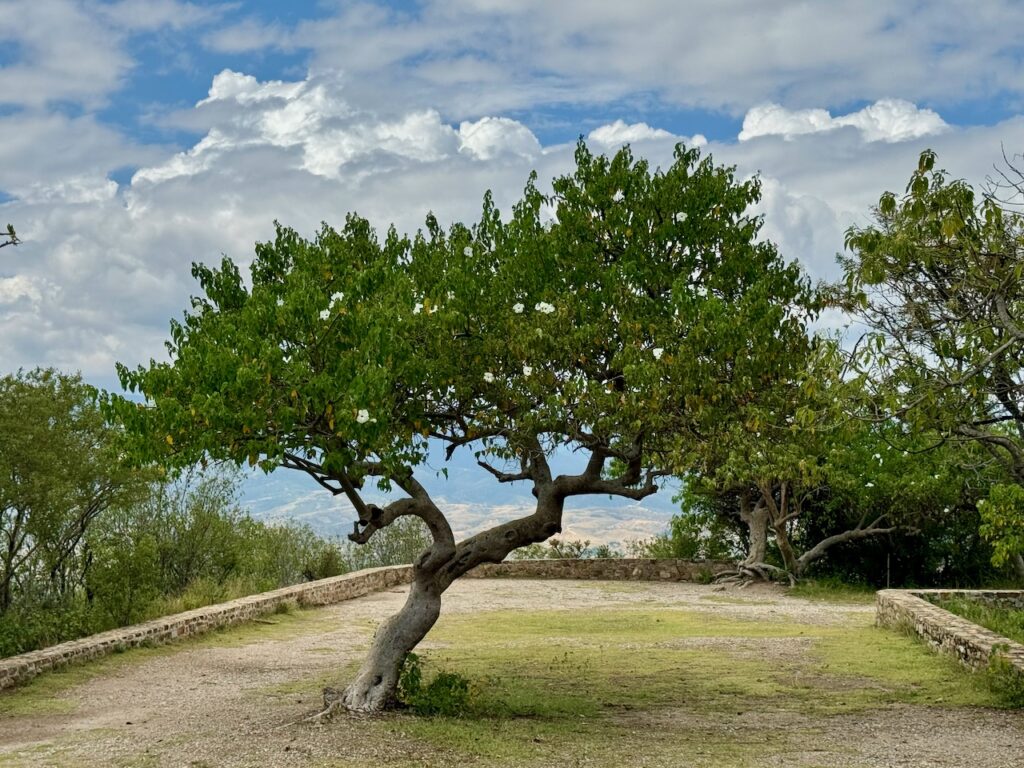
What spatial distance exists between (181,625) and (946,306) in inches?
523

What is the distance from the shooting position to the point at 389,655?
1066 centimetres

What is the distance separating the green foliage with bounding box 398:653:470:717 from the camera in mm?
10539

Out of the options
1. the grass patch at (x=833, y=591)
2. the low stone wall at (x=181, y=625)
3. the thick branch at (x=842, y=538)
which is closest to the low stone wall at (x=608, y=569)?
the thick branch at (x=842, y=538)

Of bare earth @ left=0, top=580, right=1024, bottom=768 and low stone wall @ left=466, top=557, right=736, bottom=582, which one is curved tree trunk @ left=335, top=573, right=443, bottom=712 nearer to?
bare earth @ left=0, top=580, right=1024, bottom=768

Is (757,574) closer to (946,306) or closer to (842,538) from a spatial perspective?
(842,538)

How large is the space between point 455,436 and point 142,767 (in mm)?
4562

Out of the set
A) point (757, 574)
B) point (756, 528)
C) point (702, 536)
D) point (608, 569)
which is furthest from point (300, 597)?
point (702, 536)

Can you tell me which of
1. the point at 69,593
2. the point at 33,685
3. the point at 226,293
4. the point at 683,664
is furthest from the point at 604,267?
the point at 69,593

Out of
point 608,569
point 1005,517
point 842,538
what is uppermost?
point 1005,517

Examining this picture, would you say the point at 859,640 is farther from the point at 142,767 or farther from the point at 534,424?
the point at 142,767

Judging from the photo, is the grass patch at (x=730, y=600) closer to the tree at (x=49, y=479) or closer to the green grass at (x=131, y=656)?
the green grass at (x=131, y=656)

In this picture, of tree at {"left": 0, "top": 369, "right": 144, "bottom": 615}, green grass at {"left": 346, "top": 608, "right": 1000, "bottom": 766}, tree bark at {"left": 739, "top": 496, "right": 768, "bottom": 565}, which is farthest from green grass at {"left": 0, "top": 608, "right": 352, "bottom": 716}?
tree bark at {"left": 739, "top": 496, "right": 768, "bottom": 565}

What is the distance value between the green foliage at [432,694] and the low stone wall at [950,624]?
663cm

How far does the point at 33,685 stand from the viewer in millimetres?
12859
